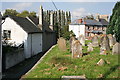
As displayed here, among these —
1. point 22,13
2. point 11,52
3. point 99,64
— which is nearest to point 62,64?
point 99,64

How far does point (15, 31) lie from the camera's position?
25.5 meters

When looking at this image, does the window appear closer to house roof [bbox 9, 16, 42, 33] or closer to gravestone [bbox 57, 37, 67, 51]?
house roof [bbox 9, 16, 42, 33]

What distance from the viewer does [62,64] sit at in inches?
511

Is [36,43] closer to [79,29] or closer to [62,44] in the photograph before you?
[62,44]

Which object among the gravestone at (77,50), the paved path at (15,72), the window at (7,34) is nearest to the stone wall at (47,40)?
the window at (7,34)

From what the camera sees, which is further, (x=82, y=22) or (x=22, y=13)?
(x=82, y=22)

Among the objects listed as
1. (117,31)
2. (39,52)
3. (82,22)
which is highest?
(82,22)

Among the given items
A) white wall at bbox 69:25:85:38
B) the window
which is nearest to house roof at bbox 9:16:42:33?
the window

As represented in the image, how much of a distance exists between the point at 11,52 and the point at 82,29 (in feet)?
144

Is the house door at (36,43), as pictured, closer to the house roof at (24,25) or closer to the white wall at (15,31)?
the house roof at (24,25)

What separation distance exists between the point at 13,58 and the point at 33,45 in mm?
8586

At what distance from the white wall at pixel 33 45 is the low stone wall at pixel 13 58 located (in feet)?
7.96

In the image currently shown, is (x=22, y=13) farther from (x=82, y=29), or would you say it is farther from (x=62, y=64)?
(x=62, y=64)

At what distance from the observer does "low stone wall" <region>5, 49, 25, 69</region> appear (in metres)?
17.8
